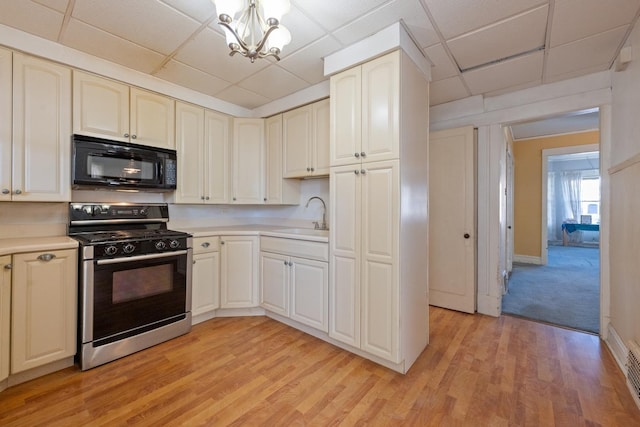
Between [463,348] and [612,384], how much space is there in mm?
899

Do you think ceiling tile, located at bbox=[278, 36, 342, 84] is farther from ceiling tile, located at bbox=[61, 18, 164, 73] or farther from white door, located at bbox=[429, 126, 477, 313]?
white door, located at bbox=[429, 126, 477, 313]

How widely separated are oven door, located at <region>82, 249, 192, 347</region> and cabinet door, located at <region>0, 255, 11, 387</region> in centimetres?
37

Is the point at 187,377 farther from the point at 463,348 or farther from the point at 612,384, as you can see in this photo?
the point at 612,384

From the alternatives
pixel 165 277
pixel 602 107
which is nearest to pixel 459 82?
pixel 602 107

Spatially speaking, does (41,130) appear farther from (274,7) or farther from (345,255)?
(345,255)

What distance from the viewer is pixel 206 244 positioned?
2830mm

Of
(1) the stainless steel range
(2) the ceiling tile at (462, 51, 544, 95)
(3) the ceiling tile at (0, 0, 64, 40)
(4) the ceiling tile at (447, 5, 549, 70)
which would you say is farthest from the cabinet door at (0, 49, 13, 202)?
(2) the ceiling tile at (462, 51, 544, 95)

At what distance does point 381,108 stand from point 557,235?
10.4 meters

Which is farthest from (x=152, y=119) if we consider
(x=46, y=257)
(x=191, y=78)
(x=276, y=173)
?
(x=46, y=257)

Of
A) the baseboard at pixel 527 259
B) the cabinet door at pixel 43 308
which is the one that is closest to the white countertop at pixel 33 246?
the cabinet door at pixel 43 308

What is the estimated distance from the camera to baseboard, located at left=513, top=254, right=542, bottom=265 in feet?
19.3

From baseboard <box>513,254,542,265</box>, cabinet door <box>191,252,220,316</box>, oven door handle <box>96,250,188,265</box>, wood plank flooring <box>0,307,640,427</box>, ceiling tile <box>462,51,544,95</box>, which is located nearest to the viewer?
wood plank flooring <box>0,307,640,427</box>

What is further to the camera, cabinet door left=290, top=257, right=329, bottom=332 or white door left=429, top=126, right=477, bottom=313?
white door left=429, top=126, right=477, bottom=313

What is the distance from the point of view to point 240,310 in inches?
120
